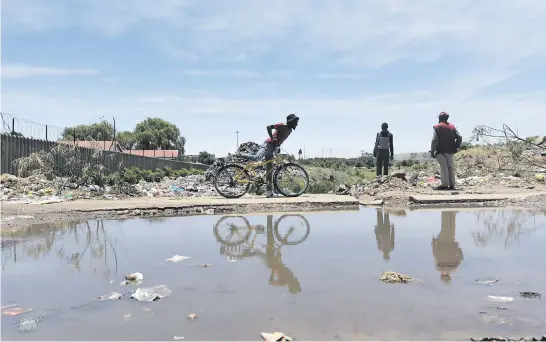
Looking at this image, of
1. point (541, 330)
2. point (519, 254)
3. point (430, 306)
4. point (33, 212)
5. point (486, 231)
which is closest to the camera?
point (541, 330)

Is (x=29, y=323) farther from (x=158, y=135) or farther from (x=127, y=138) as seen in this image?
(x=158, y=135)

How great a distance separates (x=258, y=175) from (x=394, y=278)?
6.39m

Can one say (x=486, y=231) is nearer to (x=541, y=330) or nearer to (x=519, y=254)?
(x=519, y=254)

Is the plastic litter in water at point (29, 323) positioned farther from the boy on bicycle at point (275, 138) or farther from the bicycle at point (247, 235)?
the boy on bicycle at point (275, 138)

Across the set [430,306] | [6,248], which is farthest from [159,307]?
[6,248]

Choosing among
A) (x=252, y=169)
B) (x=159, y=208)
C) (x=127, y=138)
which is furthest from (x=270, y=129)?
(x=127, y=138)

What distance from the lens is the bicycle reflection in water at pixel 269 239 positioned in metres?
3.63

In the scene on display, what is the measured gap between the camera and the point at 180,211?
7.80 m

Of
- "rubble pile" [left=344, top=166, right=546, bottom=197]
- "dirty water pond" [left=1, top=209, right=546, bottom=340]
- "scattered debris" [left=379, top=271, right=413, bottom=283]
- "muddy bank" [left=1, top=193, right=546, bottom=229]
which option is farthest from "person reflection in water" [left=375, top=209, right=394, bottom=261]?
"rubble pile" [left=344, top=166, right=546, bottom=197]

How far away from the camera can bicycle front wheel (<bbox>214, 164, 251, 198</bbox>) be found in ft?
31.4

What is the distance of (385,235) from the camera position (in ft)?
17.7

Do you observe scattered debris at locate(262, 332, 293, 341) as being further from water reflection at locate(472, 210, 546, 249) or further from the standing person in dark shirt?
the standing person in dark shirt

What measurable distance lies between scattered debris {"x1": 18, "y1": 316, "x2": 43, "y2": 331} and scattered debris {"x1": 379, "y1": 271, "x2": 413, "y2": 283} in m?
2.34

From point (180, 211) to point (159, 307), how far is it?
502 cm
